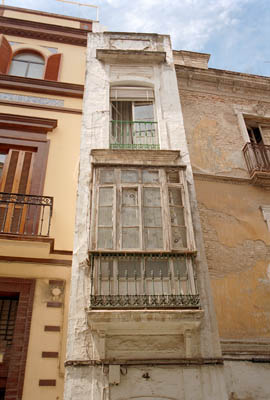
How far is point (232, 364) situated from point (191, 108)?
660cm

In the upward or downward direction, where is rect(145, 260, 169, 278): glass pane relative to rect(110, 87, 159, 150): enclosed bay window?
downward

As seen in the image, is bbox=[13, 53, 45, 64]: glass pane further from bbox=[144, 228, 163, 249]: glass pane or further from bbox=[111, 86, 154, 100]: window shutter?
bbox=[144, 228, 163, 249]: glass pane

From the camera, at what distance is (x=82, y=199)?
625cm

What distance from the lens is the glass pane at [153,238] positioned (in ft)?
18.3

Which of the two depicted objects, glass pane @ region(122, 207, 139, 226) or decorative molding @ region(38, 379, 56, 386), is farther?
glass pane @ region(122, 207, 139, 226)

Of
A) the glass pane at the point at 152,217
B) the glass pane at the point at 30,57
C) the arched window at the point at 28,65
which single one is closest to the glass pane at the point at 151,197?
the glass pane at the point at 152,217

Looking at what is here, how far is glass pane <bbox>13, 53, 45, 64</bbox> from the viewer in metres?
9.87

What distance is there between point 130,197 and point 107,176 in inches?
23.8

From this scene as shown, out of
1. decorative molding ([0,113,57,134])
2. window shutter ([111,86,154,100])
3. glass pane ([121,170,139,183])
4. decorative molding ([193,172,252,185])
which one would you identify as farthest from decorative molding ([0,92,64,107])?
decorative molding ([193,172,252,185])

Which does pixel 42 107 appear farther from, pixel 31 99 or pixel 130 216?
pixel 130 216

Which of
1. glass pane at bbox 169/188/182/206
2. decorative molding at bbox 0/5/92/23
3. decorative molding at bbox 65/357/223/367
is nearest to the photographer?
decorative molding at bbox 65/357/223/367

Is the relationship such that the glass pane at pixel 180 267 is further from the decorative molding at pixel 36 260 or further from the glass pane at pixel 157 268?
the decorative molding at pixel 36 260

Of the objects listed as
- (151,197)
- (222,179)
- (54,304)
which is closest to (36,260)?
(54,304)

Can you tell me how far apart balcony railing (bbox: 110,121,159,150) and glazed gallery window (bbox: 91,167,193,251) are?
4.58 feet
